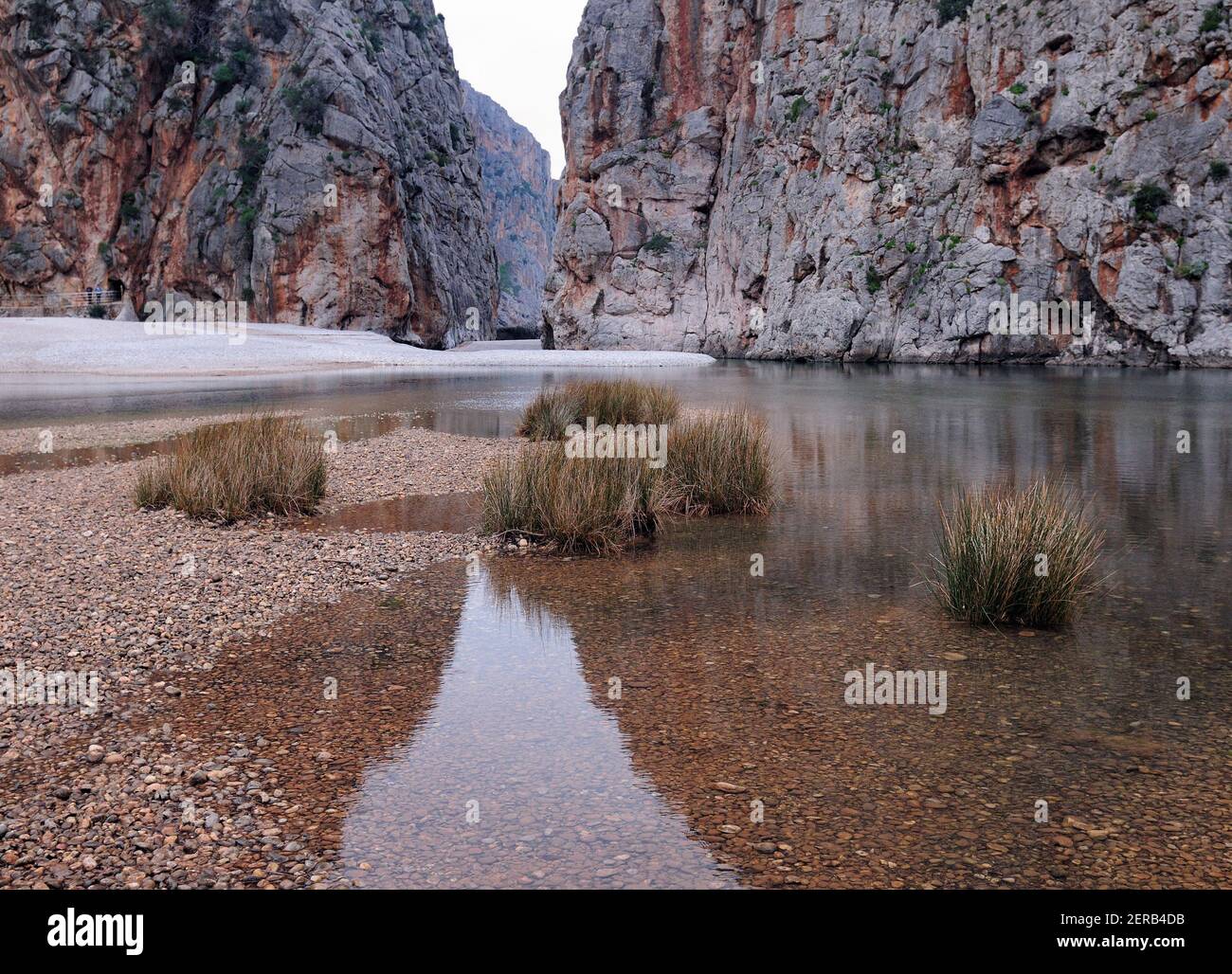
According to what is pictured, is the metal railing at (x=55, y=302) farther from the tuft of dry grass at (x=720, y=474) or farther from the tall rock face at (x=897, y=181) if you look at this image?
the tuft of dry grass at (x=720, y=474)

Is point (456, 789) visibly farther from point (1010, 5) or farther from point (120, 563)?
point (1010, 5)

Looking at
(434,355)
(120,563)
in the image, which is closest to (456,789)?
(120,563)

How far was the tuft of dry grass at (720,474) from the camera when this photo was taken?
11023mm

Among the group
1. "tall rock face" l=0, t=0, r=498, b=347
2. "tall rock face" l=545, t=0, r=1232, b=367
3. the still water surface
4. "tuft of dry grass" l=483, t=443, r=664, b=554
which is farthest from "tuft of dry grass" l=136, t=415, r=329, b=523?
"tall rock face" l=0, t=0, r=498, b=347

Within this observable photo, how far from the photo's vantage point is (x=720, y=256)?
67.6 meters

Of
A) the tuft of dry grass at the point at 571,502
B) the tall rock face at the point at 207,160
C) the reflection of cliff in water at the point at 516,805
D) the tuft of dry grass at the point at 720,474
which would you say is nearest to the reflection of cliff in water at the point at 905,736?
the reflection of cliff in water at the point at 516,805

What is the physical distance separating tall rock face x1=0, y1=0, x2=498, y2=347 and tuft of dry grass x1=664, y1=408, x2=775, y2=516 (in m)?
53.6

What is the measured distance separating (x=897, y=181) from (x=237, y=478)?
50980mm

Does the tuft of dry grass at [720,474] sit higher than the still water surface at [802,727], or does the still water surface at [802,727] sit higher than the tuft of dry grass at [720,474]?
the tuft of dry grass at [720,474]

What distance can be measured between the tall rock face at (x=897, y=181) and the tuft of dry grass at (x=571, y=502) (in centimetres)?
3988

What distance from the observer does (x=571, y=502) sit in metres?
9.23

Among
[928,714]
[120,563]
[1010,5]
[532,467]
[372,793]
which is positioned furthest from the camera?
[1010,5]

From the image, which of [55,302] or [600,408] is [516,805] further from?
[55,302]
